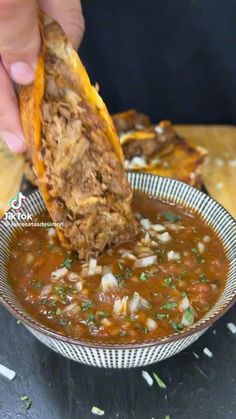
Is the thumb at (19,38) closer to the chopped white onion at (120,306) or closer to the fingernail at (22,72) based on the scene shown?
the fingernail at (22,72)

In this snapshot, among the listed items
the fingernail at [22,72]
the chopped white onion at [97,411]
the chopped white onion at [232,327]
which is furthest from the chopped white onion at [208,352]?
the fingernail at [22,72]

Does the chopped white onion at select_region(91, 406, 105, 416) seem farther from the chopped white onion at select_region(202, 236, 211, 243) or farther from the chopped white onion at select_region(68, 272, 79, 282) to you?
the chopped white onion at select_region(202, 236, 211, 243)

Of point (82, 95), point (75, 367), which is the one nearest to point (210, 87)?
point (82, 95)

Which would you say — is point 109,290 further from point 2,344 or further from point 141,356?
point 2,344

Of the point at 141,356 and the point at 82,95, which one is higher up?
the point at 82,95

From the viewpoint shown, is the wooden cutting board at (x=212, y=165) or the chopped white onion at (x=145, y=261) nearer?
the chopped white onion at (x=145, y=261)

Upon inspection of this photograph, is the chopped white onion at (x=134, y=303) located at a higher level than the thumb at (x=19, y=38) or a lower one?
lower

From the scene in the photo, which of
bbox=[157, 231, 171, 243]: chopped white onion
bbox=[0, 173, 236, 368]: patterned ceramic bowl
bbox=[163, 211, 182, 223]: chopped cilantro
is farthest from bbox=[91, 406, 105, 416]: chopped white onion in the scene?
bbox=[163, 211, 182, 223]: chopped cilantro

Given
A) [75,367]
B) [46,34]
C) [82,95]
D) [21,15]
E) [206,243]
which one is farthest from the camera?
[206,243]

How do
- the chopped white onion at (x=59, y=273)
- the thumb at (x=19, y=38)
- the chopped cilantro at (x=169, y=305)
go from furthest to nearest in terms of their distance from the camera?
the chopped white onion at (x=59, y=273)
the chopped cilantro at (x=169, y=305)
the thumb at (x=19, y=38)
